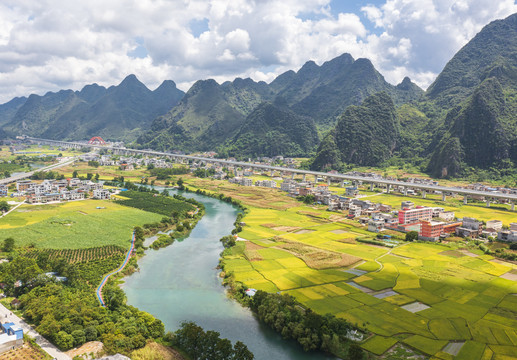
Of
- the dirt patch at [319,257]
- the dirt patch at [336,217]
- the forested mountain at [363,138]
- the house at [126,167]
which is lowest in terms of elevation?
the dirt patch at [319,257]

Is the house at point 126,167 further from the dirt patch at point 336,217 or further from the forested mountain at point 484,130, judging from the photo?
the forested mountain at point 484,130

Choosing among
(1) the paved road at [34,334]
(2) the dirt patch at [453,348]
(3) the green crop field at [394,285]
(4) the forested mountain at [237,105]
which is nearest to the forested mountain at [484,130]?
(3) the green crop field at [394,285]

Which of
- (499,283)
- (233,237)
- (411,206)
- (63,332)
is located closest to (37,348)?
(63,332)

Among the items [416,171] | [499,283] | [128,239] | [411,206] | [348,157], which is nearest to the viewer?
[499,283]

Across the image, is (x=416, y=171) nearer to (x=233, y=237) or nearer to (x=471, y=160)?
(x=471, y=160)

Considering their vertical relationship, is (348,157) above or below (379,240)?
above

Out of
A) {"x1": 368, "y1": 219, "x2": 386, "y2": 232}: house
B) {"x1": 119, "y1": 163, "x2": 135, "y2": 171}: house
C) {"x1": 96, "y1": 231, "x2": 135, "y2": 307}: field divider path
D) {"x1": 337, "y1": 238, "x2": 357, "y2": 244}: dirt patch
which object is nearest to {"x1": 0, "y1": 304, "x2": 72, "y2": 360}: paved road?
{"x1": 96, "y1": 231, "x2": 135, "y2": 307}: field divider path

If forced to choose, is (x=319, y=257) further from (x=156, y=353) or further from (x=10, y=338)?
(x=10, y=338)
